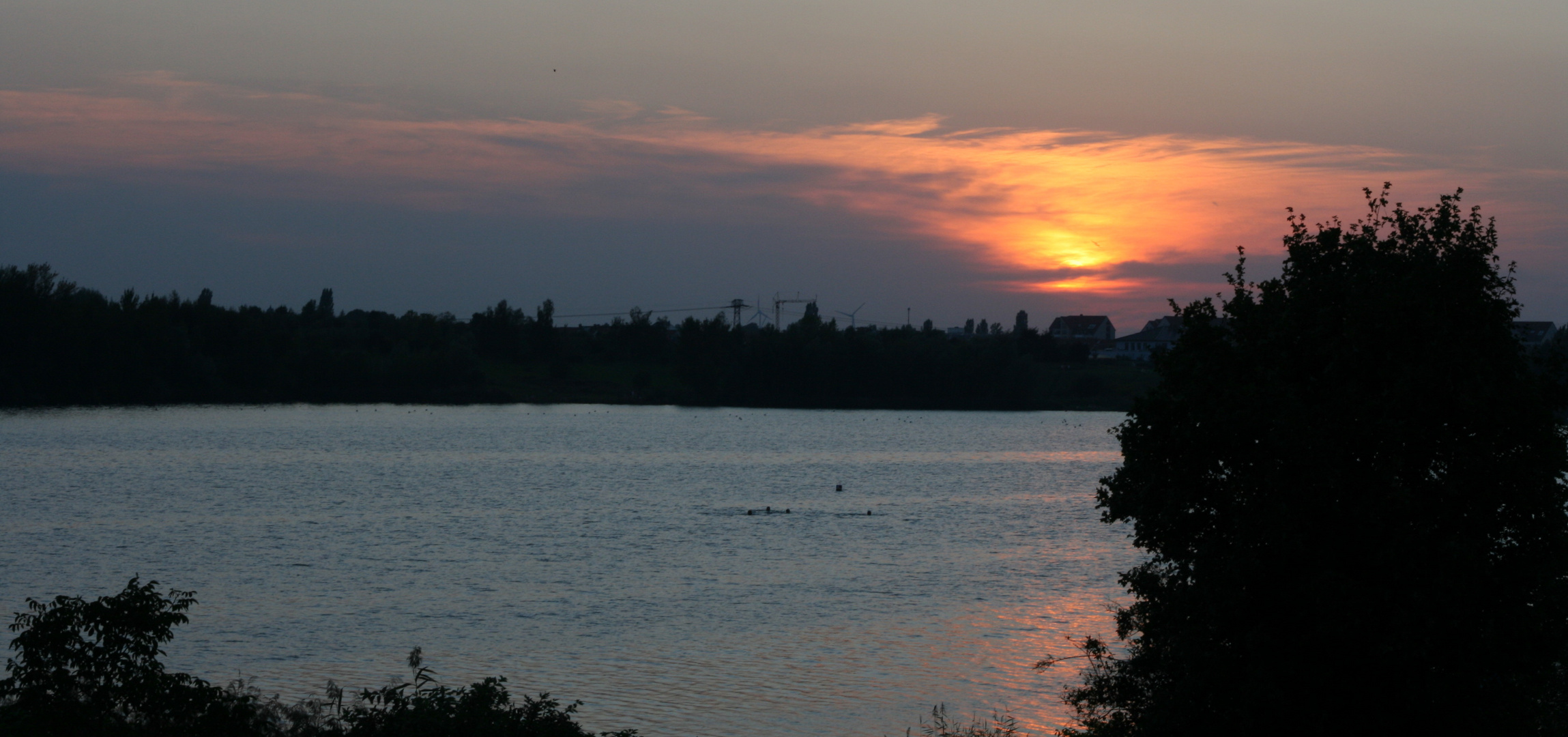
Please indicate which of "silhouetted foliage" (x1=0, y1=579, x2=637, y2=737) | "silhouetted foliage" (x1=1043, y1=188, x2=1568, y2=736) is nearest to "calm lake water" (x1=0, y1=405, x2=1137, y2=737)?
"silhouetted foliage" (x1=0, y1=579, x2=637, y2=737)

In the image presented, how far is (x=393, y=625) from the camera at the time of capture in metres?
39.0

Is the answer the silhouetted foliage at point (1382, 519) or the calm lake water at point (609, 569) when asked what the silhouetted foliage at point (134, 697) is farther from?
the silhouetted foliage at point (1382, 519)

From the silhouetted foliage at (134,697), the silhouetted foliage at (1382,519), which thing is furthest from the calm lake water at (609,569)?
the silhouetted foliage at (1382,519)

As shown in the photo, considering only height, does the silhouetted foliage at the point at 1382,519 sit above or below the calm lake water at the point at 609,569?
above

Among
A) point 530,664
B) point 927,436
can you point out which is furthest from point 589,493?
point 927,436

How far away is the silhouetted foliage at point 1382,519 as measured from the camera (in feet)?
63.5

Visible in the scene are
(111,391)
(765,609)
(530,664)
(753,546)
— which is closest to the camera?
(530,664)

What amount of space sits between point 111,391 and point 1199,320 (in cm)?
18985

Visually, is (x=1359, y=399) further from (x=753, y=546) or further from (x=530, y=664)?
(x=753, y=546)

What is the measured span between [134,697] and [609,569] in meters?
32.1

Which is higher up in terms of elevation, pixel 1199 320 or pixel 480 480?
pixel 1199 320

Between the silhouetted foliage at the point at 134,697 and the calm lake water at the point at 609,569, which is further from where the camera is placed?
the calm lake water at the point at 609,569

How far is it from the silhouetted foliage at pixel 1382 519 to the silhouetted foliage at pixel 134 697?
10.7 metres

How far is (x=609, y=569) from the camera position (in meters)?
51.6
